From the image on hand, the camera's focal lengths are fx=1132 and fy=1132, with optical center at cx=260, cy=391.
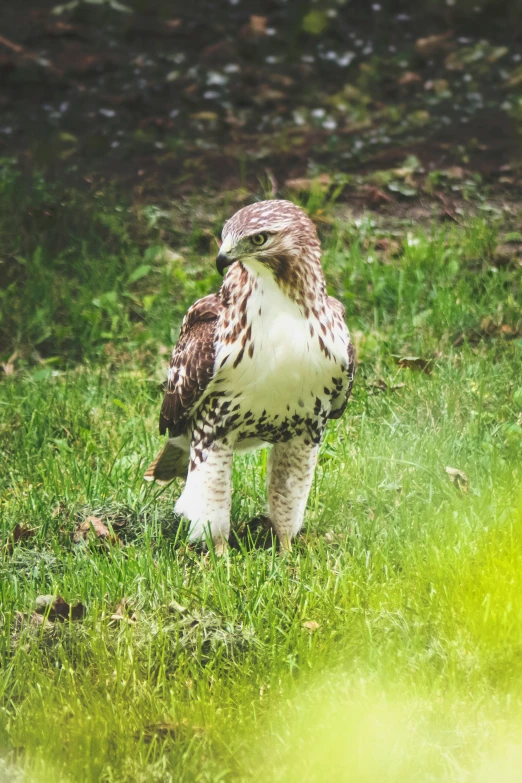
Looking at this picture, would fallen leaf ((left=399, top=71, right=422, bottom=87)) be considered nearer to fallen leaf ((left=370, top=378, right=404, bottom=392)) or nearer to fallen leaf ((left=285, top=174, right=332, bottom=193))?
fallen leaf ((left=285, top=174, right=332, bottom=193))

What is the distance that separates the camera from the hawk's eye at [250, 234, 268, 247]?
3582 mm

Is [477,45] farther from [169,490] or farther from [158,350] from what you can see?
[169,490]

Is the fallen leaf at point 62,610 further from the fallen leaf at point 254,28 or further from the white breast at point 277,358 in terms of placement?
the fallen leaf at point 254,28

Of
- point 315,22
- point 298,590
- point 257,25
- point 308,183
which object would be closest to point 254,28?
point 257,25

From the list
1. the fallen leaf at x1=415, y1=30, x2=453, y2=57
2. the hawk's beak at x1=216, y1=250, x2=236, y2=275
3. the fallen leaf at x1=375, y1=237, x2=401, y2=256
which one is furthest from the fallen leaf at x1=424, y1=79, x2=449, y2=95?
the hawk's beak at x1=216, y1=250, x2=236, y2=275

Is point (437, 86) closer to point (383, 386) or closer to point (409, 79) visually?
point (409, 79)

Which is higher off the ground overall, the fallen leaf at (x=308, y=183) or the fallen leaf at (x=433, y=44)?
the fallen leaf at (x=433, y=44)

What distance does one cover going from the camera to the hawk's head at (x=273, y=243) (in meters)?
3.55

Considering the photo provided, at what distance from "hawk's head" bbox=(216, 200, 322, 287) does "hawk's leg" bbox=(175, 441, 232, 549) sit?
0.71 m

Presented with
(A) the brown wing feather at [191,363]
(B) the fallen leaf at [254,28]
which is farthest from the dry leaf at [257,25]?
(A) the brown wing feather at [191,363]

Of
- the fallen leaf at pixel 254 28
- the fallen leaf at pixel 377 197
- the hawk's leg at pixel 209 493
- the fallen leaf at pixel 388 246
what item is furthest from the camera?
the fallen leaf at pixel 254 28

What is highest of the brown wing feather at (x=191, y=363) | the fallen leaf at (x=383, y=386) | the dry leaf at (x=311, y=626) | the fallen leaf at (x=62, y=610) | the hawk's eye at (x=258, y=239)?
the hawk's eye at (x=258, y=239)

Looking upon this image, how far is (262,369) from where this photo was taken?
3750 mm

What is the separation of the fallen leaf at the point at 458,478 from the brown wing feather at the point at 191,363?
1.08 metres
